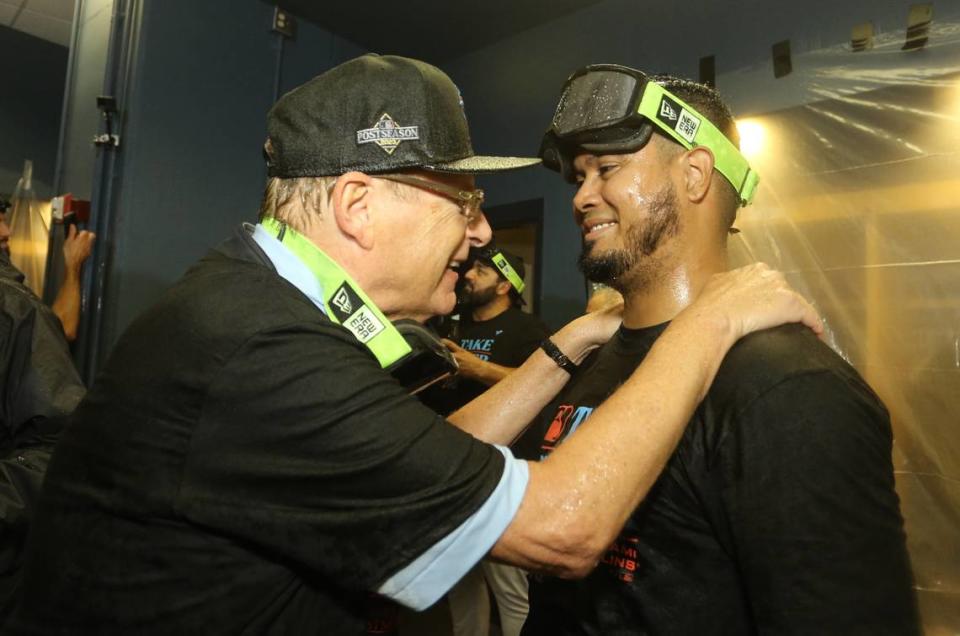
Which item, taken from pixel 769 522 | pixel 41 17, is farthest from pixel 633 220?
pixel 41 17

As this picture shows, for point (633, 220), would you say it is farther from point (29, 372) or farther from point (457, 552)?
point (29, 372)

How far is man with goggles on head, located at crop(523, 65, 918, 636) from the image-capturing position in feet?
3.02

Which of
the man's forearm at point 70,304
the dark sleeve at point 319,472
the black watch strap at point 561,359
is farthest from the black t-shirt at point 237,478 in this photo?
the man's forearm at point 70,304

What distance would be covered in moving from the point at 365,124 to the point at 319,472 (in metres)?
0.62

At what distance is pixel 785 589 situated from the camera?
36.6 inches

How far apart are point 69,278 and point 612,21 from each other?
333 cm

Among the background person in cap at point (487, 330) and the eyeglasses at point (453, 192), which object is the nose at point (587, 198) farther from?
the background person in cap at point (487, 330)

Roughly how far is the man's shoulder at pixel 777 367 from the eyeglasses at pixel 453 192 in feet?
1.86

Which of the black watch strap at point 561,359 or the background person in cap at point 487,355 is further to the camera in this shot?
the background person in cap at point 487,355

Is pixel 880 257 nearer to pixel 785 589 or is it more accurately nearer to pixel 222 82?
pixel 785 589

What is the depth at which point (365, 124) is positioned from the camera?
1.13 m

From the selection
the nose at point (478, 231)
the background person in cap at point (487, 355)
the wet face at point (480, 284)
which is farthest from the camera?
the wet face at point (480, 284)

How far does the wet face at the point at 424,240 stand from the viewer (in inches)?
46.4

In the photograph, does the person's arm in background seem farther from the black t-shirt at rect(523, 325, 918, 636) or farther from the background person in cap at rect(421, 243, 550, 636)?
the black t-shirt at rect(523, 325, 918, 636)
